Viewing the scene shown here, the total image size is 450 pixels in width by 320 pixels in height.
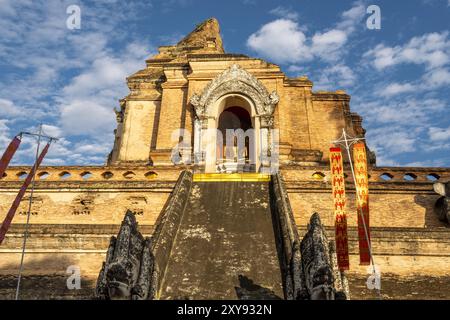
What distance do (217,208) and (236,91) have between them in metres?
8.21

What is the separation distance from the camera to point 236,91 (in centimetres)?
1834

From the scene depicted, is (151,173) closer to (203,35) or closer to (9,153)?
(9,153)

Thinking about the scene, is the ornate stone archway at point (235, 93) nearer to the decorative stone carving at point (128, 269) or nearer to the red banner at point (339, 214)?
the red banner at point (339, 214)

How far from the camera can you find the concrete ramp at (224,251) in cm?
796

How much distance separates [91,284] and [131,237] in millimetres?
2954

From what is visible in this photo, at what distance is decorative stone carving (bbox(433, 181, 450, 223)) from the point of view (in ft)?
42.6

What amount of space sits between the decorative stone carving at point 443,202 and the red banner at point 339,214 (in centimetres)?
448

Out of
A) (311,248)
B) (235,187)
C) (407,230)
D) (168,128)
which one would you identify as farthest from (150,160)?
(311,248)

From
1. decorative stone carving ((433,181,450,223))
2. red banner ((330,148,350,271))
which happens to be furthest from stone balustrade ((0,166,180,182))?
decorative stone carving ((433,181,450,223))

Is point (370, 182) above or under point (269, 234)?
above

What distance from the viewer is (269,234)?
32.3 ft

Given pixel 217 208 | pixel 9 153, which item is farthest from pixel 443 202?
pixel 9 153
